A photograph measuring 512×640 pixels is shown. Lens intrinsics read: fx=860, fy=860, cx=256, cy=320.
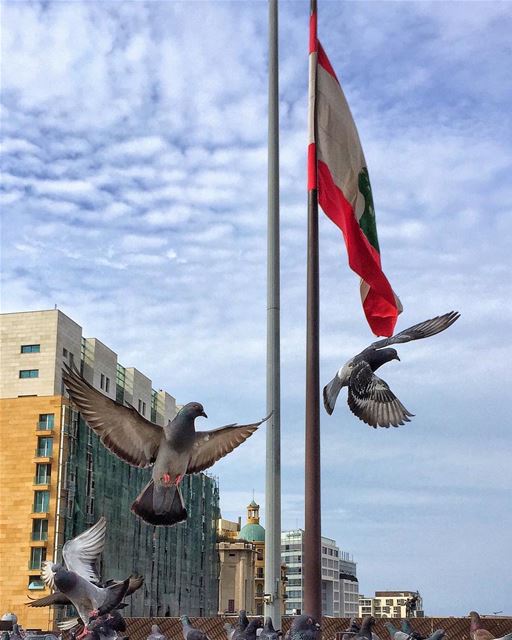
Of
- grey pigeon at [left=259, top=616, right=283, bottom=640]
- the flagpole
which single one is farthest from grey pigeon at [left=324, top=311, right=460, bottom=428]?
grey pigeon at [left=259, top=616, right=283, bottom=640]

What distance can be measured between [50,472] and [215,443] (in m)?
50.9

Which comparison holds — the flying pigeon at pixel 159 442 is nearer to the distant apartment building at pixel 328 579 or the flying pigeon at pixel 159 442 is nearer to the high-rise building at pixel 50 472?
the high-rise building at pixel 50 472

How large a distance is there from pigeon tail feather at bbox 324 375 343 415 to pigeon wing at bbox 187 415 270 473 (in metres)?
2.27

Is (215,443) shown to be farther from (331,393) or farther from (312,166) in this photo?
(312,166)

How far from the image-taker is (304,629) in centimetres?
1044

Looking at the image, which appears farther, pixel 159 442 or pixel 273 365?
pixel 273 365

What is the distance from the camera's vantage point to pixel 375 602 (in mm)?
180750

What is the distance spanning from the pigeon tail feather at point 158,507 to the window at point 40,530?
50140mm

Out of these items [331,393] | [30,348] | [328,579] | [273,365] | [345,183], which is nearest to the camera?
[331,393]

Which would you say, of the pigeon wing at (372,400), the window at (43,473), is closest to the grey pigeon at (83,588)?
the pigeon wing at (372,400)

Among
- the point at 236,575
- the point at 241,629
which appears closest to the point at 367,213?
the point at 241,629

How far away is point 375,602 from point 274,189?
180m

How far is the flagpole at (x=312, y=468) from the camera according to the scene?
10852mm

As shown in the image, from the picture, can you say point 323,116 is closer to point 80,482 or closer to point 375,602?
point 80,482
